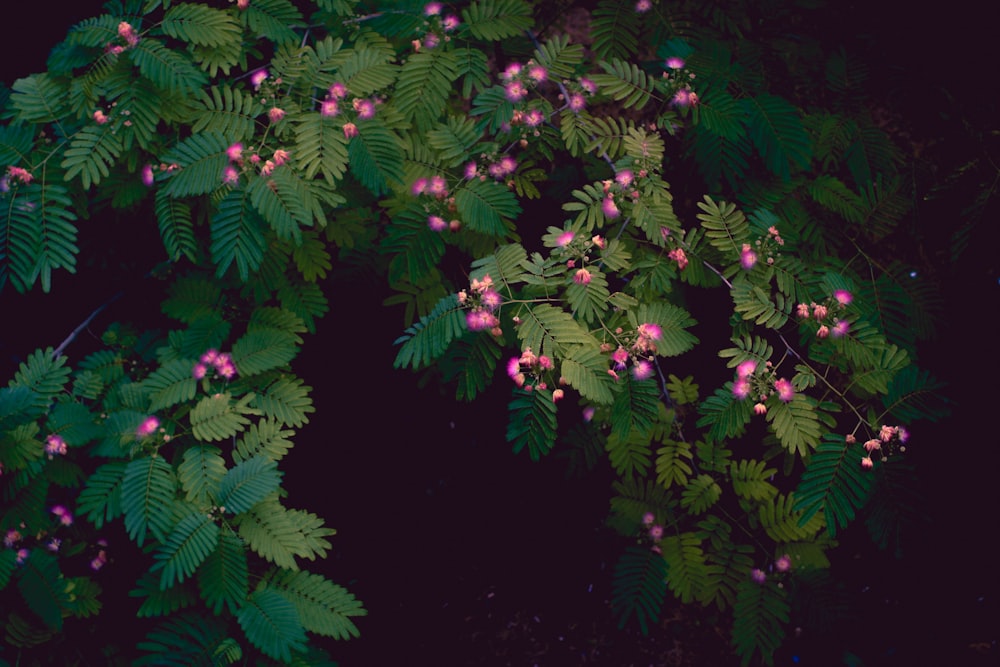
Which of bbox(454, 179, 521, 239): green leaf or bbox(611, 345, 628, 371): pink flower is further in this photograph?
bbox(454, 179, 521, 239): green leaf

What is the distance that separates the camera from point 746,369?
1.84 m

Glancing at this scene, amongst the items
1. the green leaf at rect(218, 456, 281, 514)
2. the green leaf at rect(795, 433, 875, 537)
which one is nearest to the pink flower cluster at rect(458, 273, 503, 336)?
the green leaf at rect(218, 456, 281, 514)

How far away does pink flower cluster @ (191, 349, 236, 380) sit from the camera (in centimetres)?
212

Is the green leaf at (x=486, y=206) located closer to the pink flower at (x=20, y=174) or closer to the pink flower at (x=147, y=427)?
the pink flower at (x=147, y=427)

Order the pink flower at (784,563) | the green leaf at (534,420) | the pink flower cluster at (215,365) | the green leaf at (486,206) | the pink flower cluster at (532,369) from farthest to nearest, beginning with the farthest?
the pink flower at (784,563)
the pink flower cluster at (215,365)
the green leaf at (486,206)
the green leaf at (534,420)
the pink flower cluster at (532,369)

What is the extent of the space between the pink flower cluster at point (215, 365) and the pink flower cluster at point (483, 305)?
2.84ft

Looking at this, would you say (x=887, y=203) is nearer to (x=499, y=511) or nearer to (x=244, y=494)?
(x=499, y=511)

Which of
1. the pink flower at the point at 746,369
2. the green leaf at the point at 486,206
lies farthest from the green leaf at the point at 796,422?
the green leaf at the point at 486,206

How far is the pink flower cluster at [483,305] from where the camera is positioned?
1747mm

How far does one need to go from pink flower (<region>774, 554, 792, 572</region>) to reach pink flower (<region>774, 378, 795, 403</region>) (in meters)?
0.71

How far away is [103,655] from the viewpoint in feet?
7.39

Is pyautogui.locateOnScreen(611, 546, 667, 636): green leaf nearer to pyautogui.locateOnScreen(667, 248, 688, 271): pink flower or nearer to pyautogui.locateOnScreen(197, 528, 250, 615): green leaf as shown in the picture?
pyautogui.locateOnScreen(667, 248, 688, 271): pink flower

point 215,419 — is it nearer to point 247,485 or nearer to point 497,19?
point 247,485

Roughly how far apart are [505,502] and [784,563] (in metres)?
1.35
